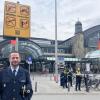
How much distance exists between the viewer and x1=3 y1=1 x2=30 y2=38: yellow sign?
30375 mm

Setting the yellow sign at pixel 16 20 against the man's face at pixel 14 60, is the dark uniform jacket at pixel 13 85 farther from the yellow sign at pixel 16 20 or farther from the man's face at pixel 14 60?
the yellow sign at pixel 16 20

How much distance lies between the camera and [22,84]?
6.96 meters

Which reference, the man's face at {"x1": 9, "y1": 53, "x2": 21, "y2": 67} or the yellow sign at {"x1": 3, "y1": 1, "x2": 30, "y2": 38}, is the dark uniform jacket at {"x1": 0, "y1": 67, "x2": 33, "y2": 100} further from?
the yellow sign at {"x1": 3, "y1": 1, "x2": 30, "y2": 38}

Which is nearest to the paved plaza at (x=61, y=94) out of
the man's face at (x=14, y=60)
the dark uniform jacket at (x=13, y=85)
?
the dark uniform jacket at (x=13, y=85)

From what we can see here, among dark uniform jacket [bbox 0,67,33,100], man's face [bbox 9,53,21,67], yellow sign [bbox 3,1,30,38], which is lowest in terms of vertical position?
dark uniform jacket [bbox 0,67,33,100]

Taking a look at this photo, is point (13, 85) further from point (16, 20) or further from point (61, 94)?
point (16, 20)

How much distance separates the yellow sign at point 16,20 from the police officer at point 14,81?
23386 mm

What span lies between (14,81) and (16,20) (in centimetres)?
2407

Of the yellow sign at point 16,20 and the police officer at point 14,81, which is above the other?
the yellow sign at point 16,20

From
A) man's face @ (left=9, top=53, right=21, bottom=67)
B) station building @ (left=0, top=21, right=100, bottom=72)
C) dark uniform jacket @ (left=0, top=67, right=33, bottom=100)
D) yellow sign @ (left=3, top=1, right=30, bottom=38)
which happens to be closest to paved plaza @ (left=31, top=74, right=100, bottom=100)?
yellow sign @ (left=3, top=1, right=30, bottom=38)

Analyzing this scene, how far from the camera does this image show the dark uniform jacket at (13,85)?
6883mm

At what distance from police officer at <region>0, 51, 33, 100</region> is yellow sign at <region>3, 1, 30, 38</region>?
2339 cm

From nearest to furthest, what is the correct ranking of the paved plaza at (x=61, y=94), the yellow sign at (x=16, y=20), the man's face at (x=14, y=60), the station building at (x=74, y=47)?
the man's face at (x=14, y=60) → the paved plaza at (x=61, y=94) → the yellow sign at (x=16, y=20) → the station building at (x=74, y=47)

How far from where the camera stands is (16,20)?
30.7 metres
